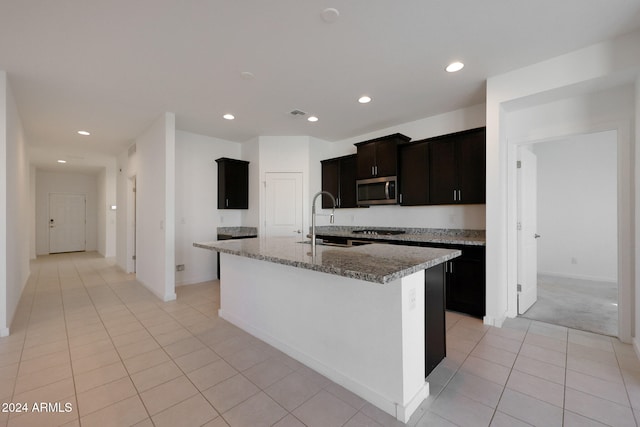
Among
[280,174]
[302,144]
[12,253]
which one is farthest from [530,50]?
[12,253]

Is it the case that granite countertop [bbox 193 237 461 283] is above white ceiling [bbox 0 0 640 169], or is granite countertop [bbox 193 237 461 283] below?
below

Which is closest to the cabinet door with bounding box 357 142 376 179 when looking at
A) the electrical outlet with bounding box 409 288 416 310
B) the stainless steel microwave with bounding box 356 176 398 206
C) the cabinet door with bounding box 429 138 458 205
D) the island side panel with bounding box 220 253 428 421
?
the stainless steel microwave with bounding box 356 176 398 206

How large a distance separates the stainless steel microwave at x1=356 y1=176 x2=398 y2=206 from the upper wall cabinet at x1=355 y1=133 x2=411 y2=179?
0.09m

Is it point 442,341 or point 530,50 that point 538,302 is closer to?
point 442,341

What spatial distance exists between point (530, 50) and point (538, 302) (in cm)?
308

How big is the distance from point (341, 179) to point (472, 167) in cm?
221

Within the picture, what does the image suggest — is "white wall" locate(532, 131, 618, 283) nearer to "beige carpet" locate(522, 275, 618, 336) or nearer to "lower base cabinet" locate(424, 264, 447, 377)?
"beige carpet" locate(522, 275, 618, 336)

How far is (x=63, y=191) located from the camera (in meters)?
8.66

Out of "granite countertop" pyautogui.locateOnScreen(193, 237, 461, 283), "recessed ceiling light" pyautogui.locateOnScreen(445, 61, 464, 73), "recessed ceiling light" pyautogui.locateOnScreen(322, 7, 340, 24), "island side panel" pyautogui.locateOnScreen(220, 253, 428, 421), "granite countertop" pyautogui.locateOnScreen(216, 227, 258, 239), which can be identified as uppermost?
"recessed ceiling light" pyautogui.locateOnScreen(445, 61, 464, 73)

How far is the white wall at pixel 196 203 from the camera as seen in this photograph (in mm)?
4730

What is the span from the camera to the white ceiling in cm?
189

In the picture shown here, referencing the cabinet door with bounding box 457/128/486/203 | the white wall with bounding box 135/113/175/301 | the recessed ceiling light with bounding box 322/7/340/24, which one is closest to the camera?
the recessed ceiling light with bounding box 322/7/340/24

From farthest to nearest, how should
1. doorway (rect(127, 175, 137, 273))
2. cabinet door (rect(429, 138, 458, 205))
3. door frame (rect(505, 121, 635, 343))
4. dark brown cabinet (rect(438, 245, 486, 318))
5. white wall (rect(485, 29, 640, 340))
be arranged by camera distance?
1. doorway (rect(127, 175, 137, 273))
2. cabinet door (rect(429, 138, 458, 205))
3. dark brown cabinet (rect(438, 245, 486, 318))
4. door frame (rect(505, 121, 635, 343))
5. white wall (rect(485, 29, 640, 340))

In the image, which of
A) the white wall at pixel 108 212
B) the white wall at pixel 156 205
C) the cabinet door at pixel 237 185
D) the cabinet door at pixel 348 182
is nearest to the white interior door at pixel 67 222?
Answer: the white wall at pixel 108 212
